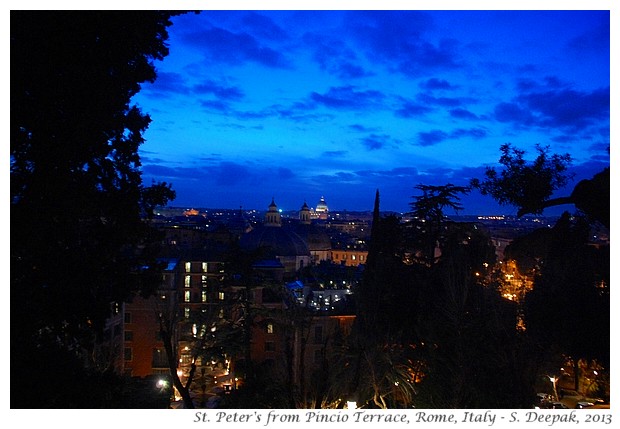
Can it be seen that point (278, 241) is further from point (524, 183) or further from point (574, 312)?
point (524, 183)

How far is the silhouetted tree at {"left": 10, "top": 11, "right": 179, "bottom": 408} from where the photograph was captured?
3.24 meters

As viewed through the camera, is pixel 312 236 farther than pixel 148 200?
Yes

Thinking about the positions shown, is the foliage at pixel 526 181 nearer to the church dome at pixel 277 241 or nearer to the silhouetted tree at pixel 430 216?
the silhouetted tree at pixel 430 216

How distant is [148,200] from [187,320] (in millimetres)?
8131

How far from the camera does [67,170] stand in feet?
11.5

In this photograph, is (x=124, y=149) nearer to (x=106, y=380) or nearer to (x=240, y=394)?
(x=106, y=380)

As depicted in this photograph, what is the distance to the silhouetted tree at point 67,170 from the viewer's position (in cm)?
324

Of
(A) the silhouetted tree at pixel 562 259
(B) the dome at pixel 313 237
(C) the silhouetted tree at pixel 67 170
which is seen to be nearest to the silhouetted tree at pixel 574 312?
(A) the silhouetted tree at pixel 562 259

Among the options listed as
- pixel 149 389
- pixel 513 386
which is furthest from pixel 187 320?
pixel 513 386

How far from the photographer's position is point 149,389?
845 cm

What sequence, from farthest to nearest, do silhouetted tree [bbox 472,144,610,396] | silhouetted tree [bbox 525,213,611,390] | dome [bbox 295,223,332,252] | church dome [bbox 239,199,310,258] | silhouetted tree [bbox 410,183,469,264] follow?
1. dome [bbox 295,223,332,252]
2. church dome [bbox 239,199,310,258]
3. silhouetted tree [bbox 410,183,469,264]
4. silhouetted tree [bbox 525,213,611,390]
5. silhouetted tree [bbox 472,144,610,396]

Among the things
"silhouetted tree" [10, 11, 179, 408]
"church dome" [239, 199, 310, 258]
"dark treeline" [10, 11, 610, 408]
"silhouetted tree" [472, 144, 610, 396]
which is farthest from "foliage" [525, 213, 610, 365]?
"church dome" [239, 199, 310, 258]

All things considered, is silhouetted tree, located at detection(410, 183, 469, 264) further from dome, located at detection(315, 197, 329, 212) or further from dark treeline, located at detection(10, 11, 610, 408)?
dome, located at detection(315, 197, 329, 212)

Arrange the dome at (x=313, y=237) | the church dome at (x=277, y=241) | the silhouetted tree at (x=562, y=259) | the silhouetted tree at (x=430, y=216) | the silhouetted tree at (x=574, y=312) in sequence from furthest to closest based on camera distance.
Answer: the dome at (x=313, y=237) → the church dome at (x=277, y=241) → the silhouetted tree at (x=430, y=216) → the silhouetted tree at (x=574, y=312) → the silhouetted tree at (x=562, y=259)
